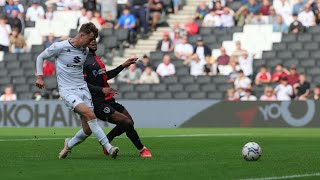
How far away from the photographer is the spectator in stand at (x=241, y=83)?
96.8ft

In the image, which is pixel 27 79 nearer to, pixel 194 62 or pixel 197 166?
pixel 194 62

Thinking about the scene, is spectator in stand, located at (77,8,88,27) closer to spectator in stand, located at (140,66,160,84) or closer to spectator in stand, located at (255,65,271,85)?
spectator in stand, located at (140,66,160,84)

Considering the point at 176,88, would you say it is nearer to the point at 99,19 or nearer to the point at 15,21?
the point at 99,19

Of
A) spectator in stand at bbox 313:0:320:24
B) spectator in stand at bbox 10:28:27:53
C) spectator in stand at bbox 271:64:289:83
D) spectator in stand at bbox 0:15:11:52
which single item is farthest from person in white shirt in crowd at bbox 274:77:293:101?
spectator in stand at bbox 0:15:11:52

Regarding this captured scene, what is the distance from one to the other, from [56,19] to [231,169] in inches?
976

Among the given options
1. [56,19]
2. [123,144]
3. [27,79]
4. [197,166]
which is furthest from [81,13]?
[197,166]

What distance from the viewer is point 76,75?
566 inches

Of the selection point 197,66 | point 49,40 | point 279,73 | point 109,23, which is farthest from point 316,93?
point 49,40

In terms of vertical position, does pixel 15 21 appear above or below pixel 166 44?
above

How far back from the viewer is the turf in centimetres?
1151

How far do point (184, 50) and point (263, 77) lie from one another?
3.67 metres

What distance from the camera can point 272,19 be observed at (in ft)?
105

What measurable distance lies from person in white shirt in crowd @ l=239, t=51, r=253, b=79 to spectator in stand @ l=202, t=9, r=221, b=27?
244cm

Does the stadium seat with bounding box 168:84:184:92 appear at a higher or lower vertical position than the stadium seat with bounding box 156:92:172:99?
higher
